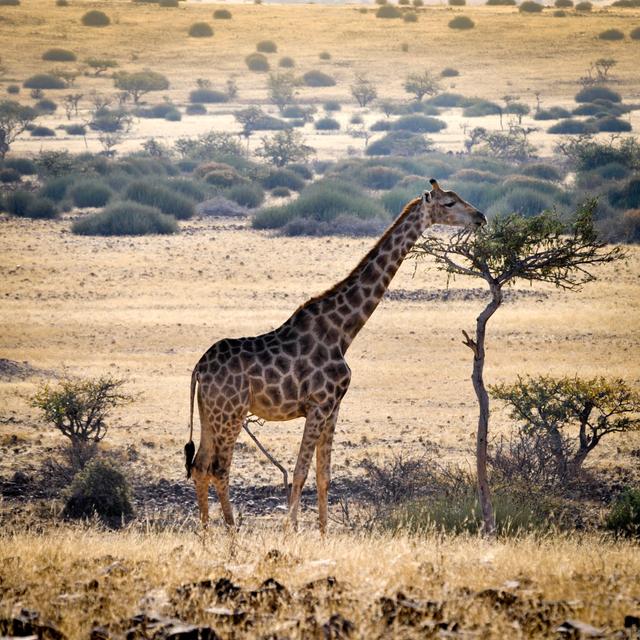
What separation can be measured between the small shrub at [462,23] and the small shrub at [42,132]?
5592 centimetres

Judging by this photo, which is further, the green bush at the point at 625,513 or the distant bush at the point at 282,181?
the distant bush at the point at 282,181

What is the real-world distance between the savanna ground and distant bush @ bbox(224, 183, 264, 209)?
342cm

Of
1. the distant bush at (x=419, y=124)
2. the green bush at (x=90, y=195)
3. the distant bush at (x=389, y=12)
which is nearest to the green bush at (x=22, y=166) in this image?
the green bush at (x=90, y=195)

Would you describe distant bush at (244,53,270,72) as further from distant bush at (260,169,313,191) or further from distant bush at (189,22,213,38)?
distant bush at (260,169,313,191)

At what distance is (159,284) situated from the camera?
29734mm

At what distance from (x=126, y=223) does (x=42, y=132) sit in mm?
30843

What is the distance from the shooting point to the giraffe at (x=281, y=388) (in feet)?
35.4

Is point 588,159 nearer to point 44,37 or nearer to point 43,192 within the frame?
point 43,192

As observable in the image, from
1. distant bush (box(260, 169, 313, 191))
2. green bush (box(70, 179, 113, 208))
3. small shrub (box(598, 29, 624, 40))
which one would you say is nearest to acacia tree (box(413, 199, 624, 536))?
green bush (box(70, 179, 113, 208))

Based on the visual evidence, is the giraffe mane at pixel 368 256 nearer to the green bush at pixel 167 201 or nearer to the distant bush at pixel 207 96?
the green bush at pixel 167 201

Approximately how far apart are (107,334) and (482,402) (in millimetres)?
13159

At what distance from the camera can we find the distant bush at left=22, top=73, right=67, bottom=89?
85.1 metres

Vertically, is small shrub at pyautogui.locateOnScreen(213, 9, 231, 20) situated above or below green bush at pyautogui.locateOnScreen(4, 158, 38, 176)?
above

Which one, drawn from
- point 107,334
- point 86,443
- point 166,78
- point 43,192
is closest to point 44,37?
point 166,78
